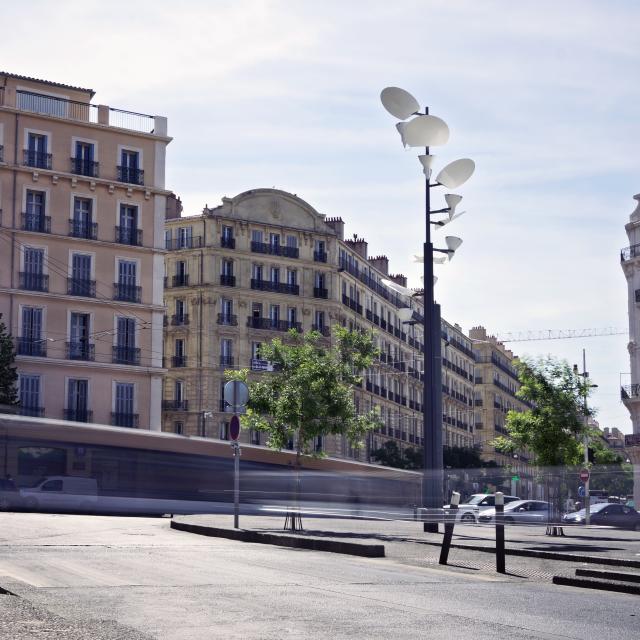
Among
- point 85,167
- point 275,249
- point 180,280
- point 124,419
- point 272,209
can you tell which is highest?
point 272,209

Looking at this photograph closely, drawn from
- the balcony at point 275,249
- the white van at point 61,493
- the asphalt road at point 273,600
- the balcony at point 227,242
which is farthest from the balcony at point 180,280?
the asphalt road at point 273,600

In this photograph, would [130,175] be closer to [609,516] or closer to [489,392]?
[609,516]

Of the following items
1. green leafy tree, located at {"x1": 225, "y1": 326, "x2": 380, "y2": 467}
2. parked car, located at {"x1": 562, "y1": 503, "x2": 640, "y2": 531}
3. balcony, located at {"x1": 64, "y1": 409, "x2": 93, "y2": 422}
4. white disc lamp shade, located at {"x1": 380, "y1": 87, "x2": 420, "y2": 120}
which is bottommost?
parked car, located at {"x1": 562, "y1": 503, "x2": 640, "y2": 531}

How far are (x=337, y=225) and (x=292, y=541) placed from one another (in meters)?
70.4

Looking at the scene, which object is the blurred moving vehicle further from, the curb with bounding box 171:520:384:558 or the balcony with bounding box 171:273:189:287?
the balcony with bounding box 171:273:189:287

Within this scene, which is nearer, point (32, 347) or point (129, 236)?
point (32, 347)

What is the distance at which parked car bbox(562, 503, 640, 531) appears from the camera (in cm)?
2059

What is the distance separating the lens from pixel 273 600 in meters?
9.70

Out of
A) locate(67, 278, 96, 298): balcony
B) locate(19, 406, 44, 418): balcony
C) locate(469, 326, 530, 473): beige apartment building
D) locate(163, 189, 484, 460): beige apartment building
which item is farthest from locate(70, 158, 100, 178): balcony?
locate(469, 326, 530, 473): beige apartment building

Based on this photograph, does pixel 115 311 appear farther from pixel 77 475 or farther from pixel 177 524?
pixel 177 524

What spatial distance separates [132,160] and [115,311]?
26.4ft

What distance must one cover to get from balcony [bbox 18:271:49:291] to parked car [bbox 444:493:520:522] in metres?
37.6

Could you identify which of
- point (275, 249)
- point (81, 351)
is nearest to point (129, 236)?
point (81, 351)

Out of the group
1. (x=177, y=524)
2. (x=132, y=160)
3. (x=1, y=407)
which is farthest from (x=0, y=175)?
(x=177, y=524)
